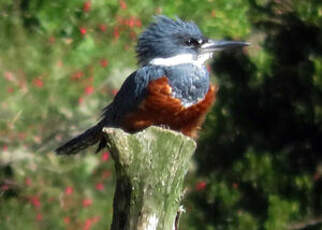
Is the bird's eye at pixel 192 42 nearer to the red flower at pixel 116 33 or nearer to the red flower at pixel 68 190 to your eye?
the red flower at pixel 116 33

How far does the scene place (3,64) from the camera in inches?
291

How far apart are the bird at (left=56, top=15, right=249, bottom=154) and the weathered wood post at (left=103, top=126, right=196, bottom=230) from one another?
136 cm

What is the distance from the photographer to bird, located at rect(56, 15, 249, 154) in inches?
158

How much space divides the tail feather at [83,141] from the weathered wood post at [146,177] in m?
1.76

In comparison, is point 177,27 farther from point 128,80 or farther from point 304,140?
point 304,140

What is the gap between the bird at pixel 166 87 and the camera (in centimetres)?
401

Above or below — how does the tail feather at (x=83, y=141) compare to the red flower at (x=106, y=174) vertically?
above

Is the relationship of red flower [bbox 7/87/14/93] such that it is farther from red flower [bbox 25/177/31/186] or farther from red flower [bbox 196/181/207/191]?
red flower [bbox 196/181/207/191]

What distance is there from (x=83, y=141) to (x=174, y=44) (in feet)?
2.41

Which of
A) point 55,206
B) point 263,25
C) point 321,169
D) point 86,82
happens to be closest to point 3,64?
point 86,82

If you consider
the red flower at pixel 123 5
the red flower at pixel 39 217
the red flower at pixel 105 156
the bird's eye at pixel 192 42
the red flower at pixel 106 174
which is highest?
the bird's eye at pixel 192 42

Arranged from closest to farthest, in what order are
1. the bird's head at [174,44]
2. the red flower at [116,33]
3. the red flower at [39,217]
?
the bird's head at [174,44] < the red flower at [116,33] < the red flower at [39,217]

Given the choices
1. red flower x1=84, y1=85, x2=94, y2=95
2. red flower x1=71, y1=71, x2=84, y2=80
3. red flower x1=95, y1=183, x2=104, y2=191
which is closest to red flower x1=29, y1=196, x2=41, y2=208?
red flower x1=95, y1=183, x2=104, y2=191

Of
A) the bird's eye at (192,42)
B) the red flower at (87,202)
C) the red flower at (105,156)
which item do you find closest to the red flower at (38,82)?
the red flower at (105,156)
